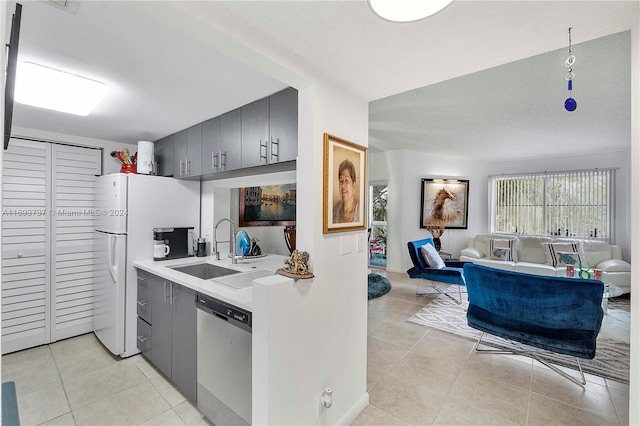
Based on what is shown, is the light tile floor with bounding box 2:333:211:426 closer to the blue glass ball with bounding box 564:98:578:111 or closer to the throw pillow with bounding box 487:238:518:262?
the blue glass ball with bounding box 564:98:578:111

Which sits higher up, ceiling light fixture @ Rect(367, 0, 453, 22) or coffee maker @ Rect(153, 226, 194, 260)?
ceiling light fixture @ Rect(367, 0, 453, 22)

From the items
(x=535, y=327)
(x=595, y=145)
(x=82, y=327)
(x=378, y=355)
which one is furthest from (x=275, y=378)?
(x=595, y=145)

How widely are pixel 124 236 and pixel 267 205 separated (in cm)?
139

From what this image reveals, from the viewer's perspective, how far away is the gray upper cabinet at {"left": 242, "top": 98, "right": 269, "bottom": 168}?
2.18m

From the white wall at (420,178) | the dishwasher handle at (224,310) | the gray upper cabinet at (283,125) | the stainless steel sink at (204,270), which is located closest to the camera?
the dishwasher handle at (224,310)

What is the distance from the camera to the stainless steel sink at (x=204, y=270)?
276 centimetres

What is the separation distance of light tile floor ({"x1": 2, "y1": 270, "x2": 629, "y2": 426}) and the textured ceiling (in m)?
2.19

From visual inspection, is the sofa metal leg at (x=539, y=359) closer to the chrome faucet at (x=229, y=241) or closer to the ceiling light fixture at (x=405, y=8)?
the chrome faucet at (x=229, y=241)

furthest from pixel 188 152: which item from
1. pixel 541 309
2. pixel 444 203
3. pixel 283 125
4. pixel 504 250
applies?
pixel 504 250

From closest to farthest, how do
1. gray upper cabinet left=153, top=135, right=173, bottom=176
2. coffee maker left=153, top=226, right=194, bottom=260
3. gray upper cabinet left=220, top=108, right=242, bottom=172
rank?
gray upper cabinet left=220, top=108, right=242, bottom=172
coffee maker left=153, top=226, right=194, bottom=260
gray upper cabinet left=153, top=135, right=173, bottom=176

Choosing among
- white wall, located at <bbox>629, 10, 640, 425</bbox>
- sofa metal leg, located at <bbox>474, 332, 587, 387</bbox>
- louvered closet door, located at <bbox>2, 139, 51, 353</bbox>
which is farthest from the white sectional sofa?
louvered closet door, located at <bbox>2, 139, 51, 353</bbox>

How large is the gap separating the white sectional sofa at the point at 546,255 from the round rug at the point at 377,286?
165 cm

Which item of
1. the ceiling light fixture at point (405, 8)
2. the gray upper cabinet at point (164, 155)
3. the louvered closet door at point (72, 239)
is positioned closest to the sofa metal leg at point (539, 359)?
the ceiling light fixture at point (405, 8)

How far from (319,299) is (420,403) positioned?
1221mm
